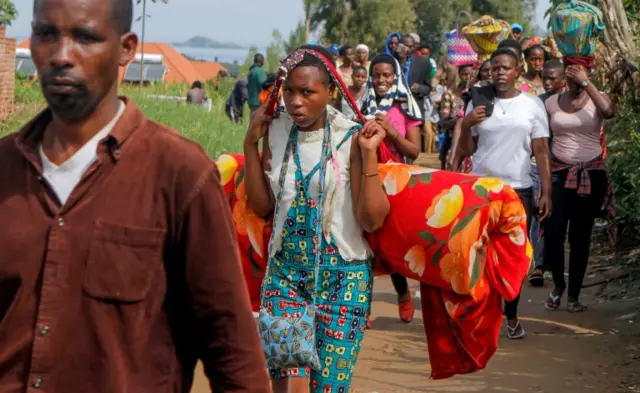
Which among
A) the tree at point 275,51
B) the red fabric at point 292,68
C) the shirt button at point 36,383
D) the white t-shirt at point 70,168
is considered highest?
the white t-shirt at point 70,168

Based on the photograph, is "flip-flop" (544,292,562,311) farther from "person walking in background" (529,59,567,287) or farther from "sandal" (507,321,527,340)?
"sandal" (507,321,527,340)

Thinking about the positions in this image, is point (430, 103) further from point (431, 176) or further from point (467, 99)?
point (431, 176)

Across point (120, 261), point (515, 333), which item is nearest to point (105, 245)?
point (120, 261)

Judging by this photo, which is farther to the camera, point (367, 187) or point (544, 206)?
point (544, 206)

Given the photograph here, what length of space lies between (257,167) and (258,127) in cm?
18

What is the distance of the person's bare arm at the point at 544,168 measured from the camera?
7887 millimetres

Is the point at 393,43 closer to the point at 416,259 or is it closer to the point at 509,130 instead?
the point at 509,130

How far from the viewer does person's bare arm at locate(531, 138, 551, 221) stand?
25.9 feet

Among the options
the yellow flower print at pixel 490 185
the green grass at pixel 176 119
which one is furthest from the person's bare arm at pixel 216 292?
the green grass at pixel 176 119

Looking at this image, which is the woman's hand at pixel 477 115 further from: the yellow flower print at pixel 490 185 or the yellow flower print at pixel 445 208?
the yellow flower print at pixel 445 208

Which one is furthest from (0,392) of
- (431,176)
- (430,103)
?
(430,103)

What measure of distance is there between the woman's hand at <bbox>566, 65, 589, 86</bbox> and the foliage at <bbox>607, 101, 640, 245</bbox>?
0.35 meters

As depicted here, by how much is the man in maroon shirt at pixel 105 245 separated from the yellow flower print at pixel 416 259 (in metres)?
2.81

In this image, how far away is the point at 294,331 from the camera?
4984mm
